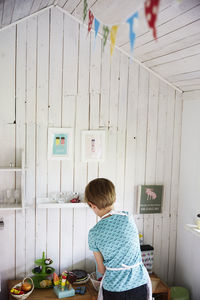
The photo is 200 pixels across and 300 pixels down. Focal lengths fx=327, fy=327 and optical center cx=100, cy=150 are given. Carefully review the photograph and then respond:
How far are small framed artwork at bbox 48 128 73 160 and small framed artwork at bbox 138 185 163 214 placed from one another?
2.44 ft

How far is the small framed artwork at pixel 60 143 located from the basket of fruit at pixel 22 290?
1006 mm

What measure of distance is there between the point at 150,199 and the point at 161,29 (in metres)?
1.54

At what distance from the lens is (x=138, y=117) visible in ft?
9.63

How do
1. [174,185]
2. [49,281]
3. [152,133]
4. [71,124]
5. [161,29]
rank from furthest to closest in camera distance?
[174,185] < [152,133] < [71,124] < [49,281] < [161,29]

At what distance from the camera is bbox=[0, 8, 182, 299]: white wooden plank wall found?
263cm

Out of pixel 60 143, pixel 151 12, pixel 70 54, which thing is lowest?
pixel 60 143

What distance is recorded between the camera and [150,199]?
9.85 feet

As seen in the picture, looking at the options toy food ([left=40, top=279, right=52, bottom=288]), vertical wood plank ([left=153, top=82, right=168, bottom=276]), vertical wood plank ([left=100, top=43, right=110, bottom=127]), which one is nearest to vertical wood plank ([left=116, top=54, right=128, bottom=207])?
vertical wood plank ([left=100, top=43, right=110, bottom=127])

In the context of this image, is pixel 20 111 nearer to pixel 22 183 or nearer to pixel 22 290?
pixel 22 183

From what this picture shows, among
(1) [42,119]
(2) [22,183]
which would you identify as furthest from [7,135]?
(2) [22,183]

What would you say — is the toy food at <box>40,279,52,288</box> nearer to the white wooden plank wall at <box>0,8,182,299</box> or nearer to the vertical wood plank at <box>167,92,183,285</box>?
the white wooden plank wall at <box>0,8,182,299</box>

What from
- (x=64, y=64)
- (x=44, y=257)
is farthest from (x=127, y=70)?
(x=44, y=257)

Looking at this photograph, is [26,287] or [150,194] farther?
[150,194]

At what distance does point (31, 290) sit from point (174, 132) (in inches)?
71.7
